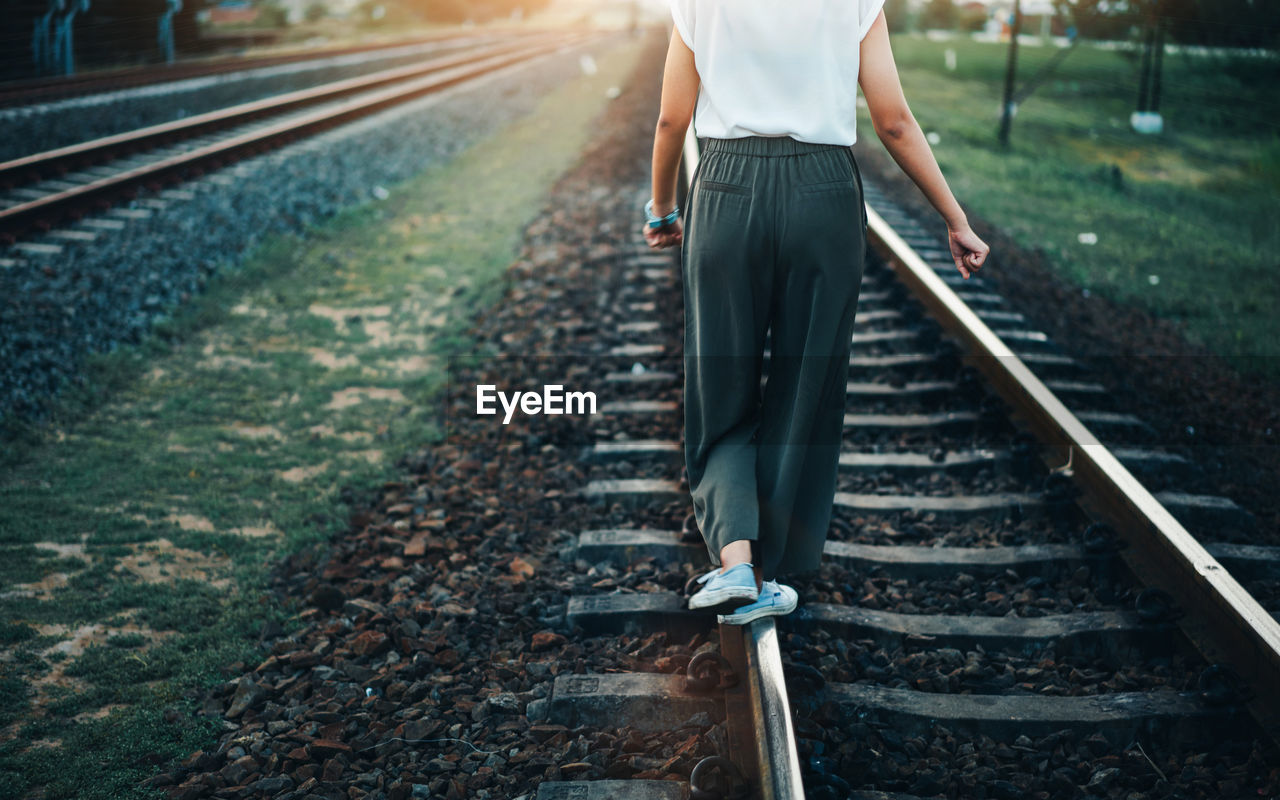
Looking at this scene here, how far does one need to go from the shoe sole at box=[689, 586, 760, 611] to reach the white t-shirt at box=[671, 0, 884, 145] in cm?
116

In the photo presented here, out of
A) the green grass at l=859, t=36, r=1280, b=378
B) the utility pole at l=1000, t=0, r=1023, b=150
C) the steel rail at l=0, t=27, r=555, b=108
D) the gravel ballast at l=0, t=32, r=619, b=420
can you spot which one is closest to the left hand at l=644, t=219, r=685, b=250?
the gravel ballast at l=0, t=32, r=619, b=420

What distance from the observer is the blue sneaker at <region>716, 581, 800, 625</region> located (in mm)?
2691

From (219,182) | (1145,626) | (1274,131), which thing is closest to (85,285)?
(219,182)

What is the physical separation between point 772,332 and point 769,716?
38.7 inches

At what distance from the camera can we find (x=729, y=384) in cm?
267

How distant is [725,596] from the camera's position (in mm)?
2643

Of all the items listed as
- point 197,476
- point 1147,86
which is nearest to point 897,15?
point 1147,86

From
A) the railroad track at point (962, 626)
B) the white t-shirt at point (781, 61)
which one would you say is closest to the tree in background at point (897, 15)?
the railroad track at point (962, 626)

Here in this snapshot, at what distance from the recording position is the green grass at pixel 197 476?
2752 millimetres

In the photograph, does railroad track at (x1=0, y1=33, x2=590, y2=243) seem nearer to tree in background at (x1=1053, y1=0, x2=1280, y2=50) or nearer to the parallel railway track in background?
the parallel railway track in background

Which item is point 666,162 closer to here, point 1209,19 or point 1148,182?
point 1148,182

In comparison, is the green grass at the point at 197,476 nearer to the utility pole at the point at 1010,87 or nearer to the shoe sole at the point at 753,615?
the shoe sole at the point at 753,615

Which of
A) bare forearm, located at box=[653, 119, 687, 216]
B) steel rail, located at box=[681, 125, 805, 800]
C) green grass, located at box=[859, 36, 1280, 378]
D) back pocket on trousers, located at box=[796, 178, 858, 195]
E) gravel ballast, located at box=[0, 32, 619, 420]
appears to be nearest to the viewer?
steel rail, located at box=[681, 125, 805, 800]

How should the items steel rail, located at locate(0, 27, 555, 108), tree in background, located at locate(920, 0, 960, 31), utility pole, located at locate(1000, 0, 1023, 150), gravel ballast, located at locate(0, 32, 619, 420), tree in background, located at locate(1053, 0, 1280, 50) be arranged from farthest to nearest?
tree in background, located at locate(920, 0, 960, 31) → steel rail, located at locate(0, 27, 555, 108) → utility pole, located at locate(1000, 0, 1023, 150) → tree in background, located at locate(1053, 0, 1280, 50) → gravel ballast, located at locate(0, 32, 619, 420)
